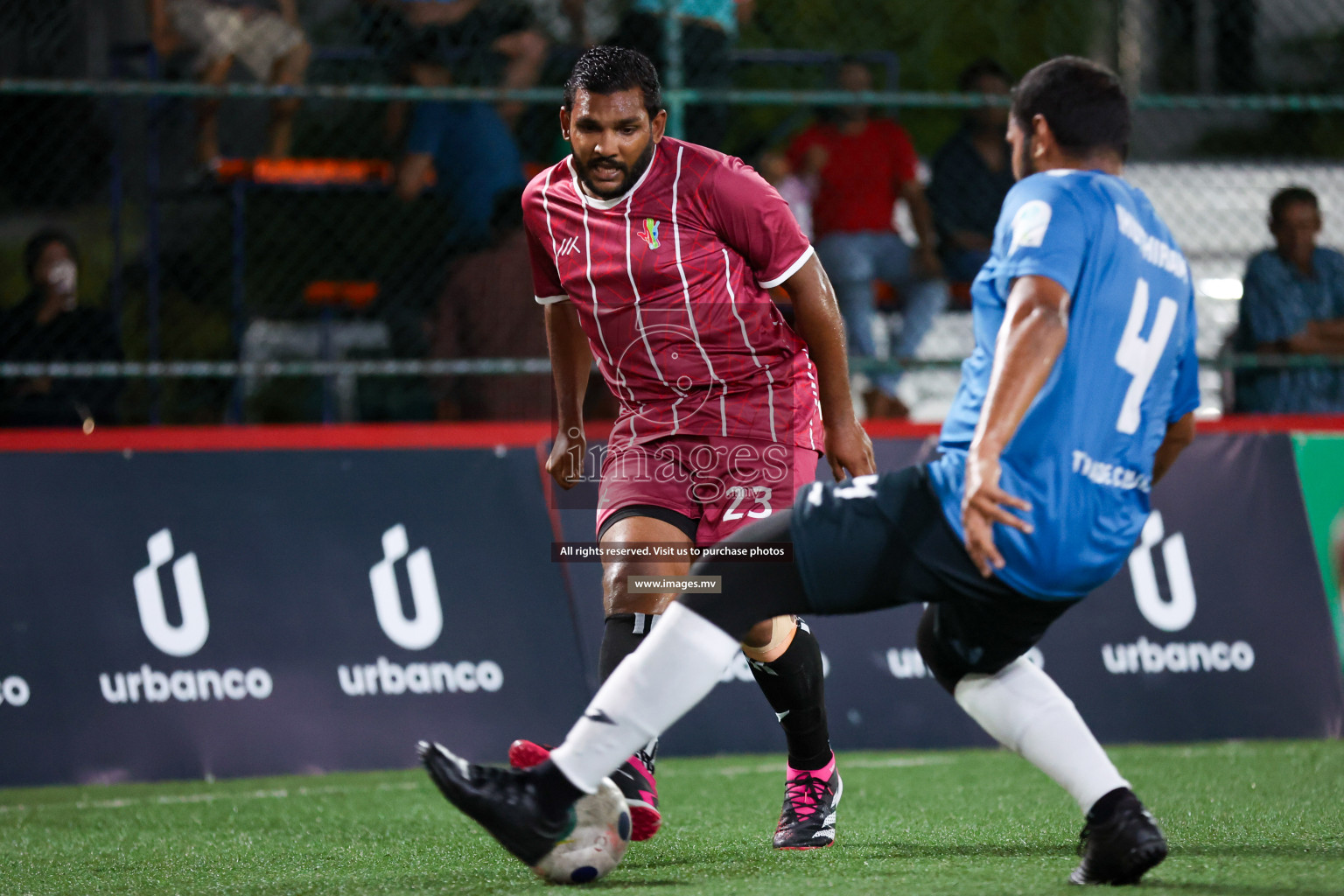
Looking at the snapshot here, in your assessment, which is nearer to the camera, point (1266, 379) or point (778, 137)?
point (1266, 379)

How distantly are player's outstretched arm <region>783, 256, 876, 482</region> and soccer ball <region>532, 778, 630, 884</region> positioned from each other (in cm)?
110

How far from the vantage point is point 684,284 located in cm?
408

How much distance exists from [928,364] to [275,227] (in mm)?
3400

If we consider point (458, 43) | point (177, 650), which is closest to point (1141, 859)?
point (177, 650)

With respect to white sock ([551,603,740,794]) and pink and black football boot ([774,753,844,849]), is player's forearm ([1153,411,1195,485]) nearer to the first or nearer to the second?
white sock ([551,603,740,794])

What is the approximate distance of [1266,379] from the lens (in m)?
7.39

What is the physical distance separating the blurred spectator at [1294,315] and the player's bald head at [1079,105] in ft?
15.0

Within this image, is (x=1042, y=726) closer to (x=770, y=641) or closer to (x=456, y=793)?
(x=770, y=641)

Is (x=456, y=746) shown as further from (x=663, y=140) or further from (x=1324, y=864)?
(x=1324, y=864)

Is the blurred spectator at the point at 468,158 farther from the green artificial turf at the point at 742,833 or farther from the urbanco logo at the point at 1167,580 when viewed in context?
the urbanco logo at the point at 1167,580

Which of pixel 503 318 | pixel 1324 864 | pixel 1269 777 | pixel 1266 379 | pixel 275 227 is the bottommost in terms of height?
pixel 1269 777

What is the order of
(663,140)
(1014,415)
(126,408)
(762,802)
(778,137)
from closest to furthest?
(1014,415) < (663,140) < (762,802) < (126,408) < (778,137)

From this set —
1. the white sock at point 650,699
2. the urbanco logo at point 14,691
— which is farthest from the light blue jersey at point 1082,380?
the urbanco logo at point 14,691

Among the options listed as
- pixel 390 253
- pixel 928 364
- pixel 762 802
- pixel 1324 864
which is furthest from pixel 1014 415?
pixel 390 253
